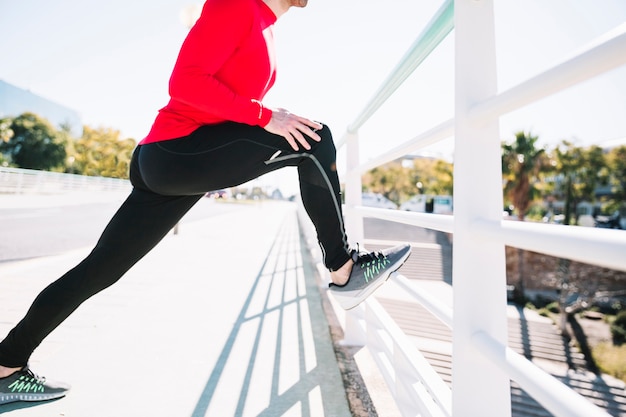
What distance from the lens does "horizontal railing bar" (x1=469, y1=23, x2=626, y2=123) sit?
1.64 ft

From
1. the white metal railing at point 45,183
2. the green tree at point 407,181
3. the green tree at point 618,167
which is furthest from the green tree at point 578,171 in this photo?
the white metal railing at point 45,183

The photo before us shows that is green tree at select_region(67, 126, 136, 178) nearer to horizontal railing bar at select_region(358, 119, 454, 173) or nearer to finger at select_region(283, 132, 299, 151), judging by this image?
finger at select_region(283, 132, 299, 151)

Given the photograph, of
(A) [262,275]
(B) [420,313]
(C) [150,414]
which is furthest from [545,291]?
(C) [150,414]

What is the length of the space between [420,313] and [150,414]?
736 inches

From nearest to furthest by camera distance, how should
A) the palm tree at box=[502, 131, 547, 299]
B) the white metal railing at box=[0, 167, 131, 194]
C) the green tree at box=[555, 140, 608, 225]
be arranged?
the white metal railing at box=[0, 167, 131, 194] < the palm tree at box=[502, 131, 547, 299] < the green tree at box=[555, 140, 608, 225]

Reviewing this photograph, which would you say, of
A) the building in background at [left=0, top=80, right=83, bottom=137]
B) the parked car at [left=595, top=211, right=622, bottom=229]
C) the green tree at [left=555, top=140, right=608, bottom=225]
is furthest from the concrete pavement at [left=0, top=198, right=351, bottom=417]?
the building in background at [left=0, top=80, right=83, bottom=137]

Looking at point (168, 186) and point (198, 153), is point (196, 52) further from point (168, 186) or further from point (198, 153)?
Result: point (168, 186)

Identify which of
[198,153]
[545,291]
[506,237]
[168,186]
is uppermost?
[198,153]

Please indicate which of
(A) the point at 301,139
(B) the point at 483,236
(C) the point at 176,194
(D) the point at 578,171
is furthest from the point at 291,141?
(D) the point at 578,171

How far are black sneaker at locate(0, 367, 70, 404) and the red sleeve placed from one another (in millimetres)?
1245

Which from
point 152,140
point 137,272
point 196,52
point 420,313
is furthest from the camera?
point 420,313

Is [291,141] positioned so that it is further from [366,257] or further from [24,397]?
[24,397]

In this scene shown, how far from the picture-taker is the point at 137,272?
3701 mm

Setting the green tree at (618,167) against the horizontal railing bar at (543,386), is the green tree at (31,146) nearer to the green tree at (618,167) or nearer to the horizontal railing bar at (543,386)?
the horizontal railing bar at (543,386)
